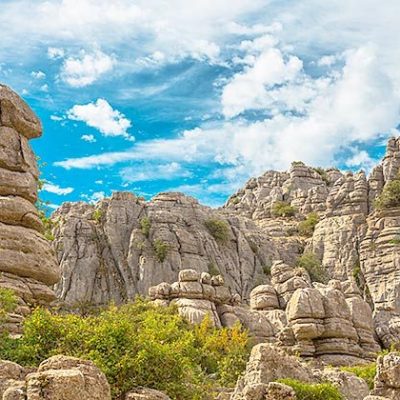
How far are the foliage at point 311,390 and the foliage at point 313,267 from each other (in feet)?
163

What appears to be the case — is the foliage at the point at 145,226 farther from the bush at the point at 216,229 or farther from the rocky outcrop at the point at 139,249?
the bush at the point at 216,229

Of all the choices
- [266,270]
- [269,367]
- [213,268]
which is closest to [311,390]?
[269,367]

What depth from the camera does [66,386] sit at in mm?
10523

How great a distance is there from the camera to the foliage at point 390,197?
230 feet

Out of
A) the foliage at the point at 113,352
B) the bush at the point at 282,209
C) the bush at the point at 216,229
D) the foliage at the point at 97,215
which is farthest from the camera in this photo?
the bush at the point at 282,209

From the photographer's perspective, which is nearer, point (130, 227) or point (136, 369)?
point (136, 369)

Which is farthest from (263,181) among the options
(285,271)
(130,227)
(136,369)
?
(136,369)

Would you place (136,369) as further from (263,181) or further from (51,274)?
(263,181)

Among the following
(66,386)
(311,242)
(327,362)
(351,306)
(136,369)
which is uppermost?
(311,242)

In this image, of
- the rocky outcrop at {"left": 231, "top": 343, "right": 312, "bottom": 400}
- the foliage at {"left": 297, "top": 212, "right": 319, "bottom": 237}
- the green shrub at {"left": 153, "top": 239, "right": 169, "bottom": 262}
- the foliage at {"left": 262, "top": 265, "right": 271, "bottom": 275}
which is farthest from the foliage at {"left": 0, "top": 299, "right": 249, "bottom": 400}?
the foliage at {"left": 297, "top": 212, "right": 319, "bottom": 237}

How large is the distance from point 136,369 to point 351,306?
82.5 feet

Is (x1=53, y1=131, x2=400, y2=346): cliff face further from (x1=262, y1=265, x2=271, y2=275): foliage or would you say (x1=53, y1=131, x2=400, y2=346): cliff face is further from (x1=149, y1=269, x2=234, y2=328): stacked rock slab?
(x1=149, y1=269, x2=234, y2=328): stacked rock slab

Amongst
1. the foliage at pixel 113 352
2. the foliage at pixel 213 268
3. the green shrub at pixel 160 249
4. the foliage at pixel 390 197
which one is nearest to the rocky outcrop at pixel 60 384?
the foliage at pixel 113 352

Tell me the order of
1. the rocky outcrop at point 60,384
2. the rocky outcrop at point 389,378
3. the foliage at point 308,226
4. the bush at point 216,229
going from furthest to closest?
the foliage at point 308,226
the bush at point 216,229
the rocky outcrop at point 389,378
the rocky outcrop at point 60,384
